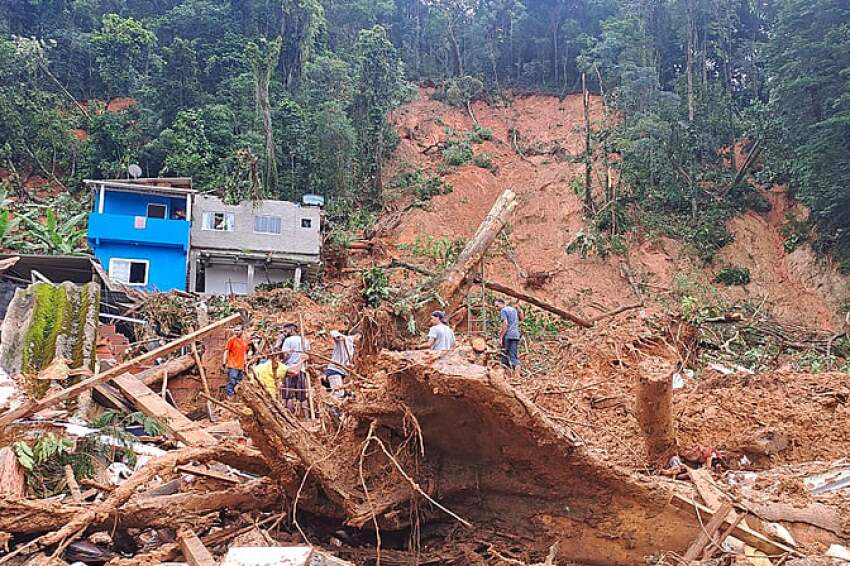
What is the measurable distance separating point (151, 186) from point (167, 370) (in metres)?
16.6

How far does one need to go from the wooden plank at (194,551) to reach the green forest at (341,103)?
20.6m

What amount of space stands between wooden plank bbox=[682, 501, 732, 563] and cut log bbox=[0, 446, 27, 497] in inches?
177

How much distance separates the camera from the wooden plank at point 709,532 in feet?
12.5

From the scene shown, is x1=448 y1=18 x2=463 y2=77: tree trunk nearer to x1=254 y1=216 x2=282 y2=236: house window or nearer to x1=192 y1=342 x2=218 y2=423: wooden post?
x1=254 y1=216 x2=282 y2=236: house window

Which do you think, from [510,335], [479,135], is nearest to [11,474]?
[510,335]

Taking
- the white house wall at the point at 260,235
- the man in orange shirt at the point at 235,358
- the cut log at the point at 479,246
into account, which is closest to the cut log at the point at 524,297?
the cut log at the point at 479,246

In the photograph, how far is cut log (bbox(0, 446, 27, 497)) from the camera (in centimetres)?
498

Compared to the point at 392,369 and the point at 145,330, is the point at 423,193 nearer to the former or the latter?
the point at 145,330

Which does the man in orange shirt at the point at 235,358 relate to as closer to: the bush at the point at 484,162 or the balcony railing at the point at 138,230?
the balcony railing at the point at 138,230

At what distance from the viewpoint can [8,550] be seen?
13.0 feet

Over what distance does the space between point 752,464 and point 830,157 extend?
21.5 metres

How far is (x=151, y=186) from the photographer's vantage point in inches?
1006

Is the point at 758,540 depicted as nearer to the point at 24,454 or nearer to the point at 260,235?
the point at 24,454

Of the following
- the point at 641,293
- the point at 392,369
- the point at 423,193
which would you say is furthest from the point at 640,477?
the point at 423,193
